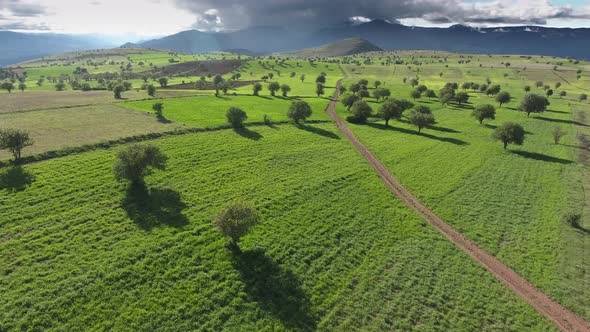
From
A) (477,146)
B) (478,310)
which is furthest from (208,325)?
(477,146)

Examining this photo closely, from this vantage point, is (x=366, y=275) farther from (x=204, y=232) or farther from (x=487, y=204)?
(x=487, y=204)

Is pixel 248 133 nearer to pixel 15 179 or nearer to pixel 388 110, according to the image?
pixel 388 110

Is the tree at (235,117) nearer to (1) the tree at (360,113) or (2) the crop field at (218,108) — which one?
(2) the crop field at (218,108)

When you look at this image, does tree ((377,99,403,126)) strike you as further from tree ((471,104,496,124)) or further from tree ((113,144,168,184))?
tree ((113,144,168,184))

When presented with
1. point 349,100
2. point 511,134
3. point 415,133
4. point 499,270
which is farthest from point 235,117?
point 511,134

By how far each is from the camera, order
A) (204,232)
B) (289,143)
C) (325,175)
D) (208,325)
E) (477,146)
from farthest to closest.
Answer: (477,146) < (289,143) < (325,175) < (204,232) < (208,325)

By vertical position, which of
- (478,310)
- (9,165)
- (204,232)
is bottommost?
(478,310)
